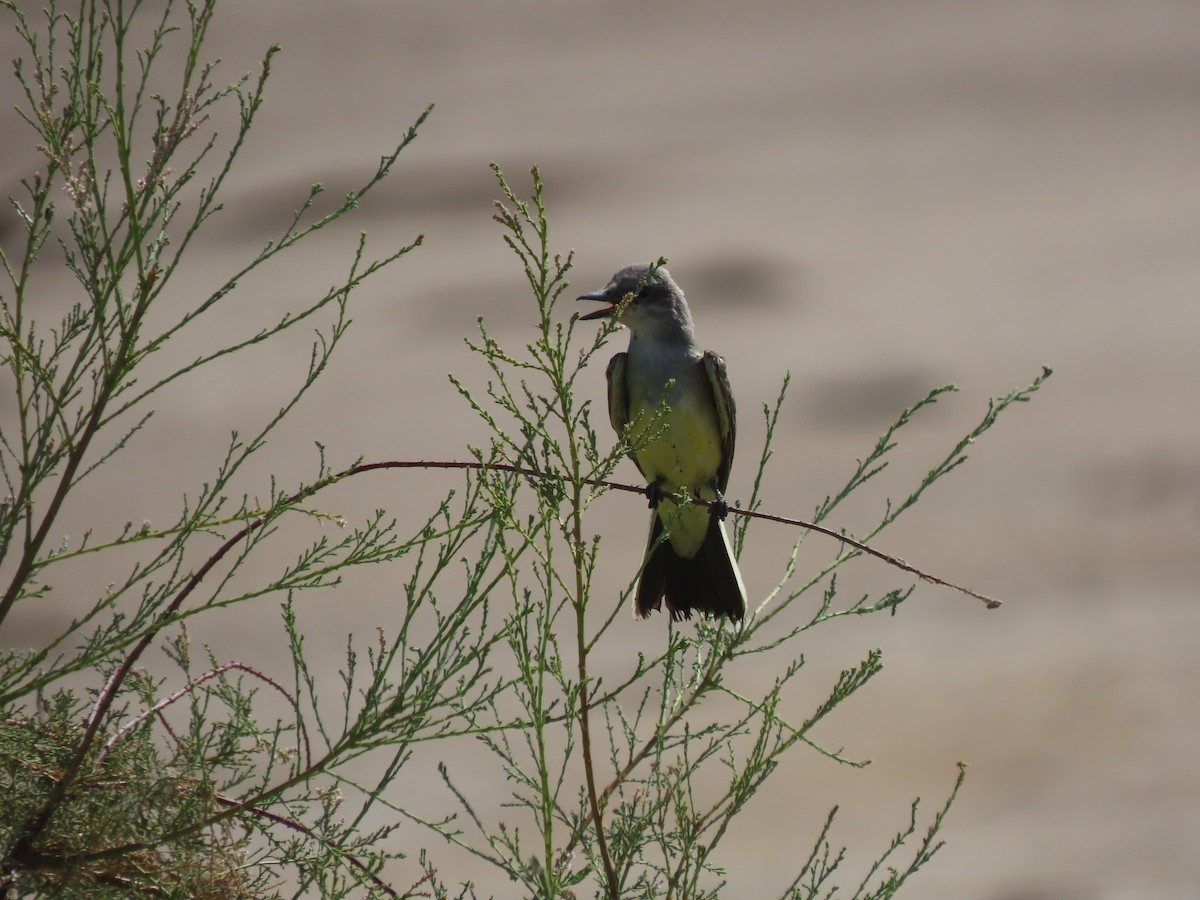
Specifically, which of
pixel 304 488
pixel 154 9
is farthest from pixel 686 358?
pixel 154 9

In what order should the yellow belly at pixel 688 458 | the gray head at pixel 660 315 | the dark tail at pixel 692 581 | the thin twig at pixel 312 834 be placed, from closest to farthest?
the thin twig at pixel 312 834 < the dark tail at pixel 692 581 < the yellow belly at pixel 688 458 < the gray head at pixel 660 315

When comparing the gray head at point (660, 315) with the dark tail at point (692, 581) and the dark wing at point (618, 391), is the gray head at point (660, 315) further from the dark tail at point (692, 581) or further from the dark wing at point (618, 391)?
the dark tail at point (692, 581)

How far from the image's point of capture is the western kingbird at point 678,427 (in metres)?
4.58

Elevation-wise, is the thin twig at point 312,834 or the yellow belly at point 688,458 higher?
the yellow belly at point 688,458

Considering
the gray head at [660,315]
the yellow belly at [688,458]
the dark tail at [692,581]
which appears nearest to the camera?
the dark tail at [692,581]

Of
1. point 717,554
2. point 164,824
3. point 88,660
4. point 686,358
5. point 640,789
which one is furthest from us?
point 686,358

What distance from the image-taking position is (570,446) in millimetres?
2338

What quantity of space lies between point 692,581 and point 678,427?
1.85 feet

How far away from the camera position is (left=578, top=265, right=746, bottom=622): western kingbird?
458 centimetres

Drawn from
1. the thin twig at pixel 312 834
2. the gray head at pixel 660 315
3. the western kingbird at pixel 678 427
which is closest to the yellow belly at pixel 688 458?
the western kingbird at pixel 678 427

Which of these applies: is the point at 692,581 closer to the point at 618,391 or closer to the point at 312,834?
the point at 618,391

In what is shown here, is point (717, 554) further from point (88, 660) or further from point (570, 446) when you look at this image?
point (88, 660)

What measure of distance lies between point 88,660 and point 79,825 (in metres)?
0.52

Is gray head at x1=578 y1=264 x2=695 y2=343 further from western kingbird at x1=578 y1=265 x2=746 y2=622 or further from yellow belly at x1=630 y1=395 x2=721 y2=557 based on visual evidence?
yellow belly at x1=630 y1=395 x2=721 y2=557
